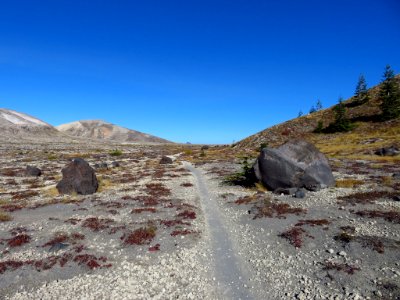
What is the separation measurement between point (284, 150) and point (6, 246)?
26380mm

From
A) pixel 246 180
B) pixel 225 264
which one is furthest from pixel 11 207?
pixel 246 180

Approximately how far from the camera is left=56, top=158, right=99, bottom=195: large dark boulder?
32625 millimetres

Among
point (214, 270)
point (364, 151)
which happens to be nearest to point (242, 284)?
point (214, 270)

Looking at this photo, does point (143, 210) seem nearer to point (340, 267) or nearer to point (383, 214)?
point (340, 267)

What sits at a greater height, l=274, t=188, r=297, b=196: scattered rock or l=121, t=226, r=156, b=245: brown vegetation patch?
l=274, t=188, r=297, b=196: scattered rock

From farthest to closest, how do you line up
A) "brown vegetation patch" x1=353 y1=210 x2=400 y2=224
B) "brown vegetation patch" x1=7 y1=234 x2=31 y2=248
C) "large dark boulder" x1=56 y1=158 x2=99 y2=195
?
"large dark boulder" x1=56 y1=158 x2=99 y2=195
"brown vegetation patch" x1=353 y1=210 x2=400 y2=224
"brown vegetation patch" x1=7 y1=234 x2=31 y2=248

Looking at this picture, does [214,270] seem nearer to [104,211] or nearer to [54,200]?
[104,211]

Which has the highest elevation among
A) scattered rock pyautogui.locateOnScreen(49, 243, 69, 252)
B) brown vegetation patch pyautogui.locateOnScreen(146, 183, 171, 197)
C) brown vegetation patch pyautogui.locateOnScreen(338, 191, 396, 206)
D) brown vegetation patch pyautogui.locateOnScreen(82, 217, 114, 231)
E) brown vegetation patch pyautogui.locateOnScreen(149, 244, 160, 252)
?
brown vegetation patch pyautogui.locateOnScreen(338, 191, 396, 206)

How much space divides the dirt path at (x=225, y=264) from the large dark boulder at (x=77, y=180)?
15803 millimetres

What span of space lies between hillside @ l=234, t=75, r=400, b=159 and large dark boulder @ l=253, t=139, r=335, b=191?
40844 mm

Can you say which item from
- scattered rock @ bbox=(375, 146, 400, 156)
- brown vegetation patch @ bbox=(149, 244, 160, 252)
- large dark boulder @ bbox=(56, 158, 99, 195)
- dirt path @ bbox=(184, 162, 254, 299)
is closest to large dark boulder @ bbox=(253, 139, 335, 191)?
dirt path @ bbox=(184, 162, 254, 299)

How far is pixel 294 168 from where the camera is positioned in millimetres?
30891

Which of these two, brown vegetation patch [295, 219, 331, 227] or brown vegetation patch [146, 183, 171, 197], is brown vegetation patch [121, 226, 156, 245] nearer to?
brown vegetation patch [295, 219, 331, 227]

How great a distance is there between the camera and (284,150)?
3250cm
